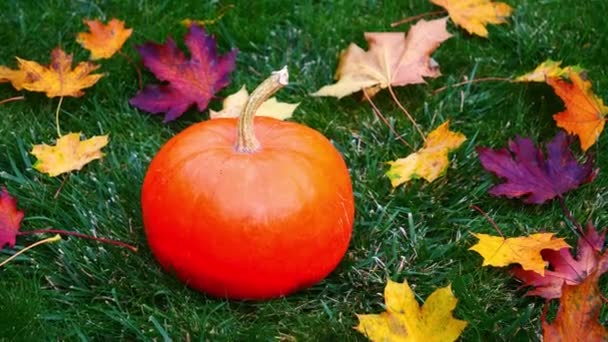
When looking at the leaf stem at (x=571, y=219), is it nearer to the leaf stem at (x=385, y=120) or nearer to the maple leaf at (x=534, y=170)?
the maple leaf at (x=534, y=170)

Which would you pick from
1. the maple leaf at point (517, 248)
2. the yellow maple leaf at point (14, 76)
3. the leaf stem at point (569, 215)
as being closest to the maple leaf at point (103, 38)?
the yellow maple leaf at point (14, 76)

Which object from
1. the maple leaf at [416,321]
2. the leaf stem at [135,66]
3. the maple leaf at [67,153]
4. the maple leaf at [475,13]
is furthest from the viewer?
the maple leaf at [475,13]

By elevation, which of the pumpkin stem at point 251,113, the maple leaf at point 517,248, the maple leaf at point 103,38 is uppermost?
the pumpkin stem at point 251,113

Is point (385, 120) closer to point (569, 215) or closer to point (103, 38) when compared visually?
point (569, 215)

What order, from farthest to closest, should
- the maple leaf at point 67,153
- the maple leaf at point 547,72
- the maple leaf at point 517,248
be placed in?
the maple leaf at point 547,72
the maple leaf at point 67,153
the maple leaf at point 517,248

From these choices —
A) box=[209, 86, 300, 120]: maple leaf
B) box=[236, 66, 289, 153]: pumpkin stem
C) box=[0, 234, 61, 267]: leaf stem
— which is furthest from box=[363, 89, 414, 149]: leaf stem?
box=[0, 234, 61, 267]: leaf stem

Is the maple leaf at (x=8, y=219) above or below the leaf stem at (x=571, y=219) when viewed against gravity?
above

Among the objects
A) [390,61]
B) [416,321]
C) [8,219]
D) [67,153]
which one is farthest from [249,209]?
[390,61]

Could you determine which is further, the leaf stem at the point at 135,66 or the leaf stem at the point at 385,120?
the leaf stem at the point at 135,66
